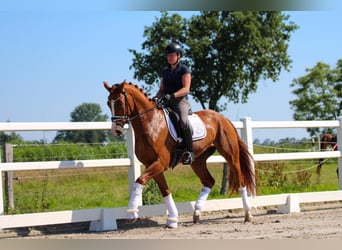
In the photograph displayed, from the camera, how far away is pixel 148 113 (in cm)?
648

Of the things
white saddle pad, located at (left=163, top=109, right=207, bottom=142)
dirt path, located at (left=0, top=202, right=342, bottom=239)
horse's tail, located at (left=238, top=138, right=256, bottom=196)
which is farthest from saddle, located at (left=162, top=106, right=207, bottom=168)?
horse's tail, located at (left=238, top=138, right=256, bottom=196)

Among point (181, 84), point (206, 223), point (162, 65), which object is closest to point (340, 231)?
point (206, 223)

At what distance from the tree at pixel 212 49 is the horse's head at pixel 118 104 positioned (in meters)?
7.66

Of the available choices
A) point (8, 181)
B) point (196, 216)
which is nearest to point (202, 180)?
point (196, 216)

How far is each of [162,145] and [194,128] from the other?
0.61 m

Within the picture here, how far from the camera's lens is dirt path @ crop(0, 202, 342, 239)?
5.58 meters

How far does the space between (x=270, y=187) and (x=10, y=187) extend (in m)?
5.68

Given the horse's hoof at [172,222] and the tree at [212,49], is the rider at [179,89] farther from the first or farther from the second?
the tree at [212,49]

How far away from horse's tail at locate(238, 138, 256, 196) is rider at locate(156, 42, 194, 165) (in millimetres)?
1322

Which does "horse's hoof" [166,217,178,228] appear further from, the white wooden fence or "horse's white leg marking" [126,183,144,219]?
"horse's white leg marking" [126,183,144,219]

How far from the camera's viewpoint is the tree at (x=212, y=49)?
13812 millimetres

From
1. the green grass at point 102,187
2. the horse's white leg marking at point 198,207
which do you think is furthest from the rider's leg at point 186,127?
the green grass at point 102,187
